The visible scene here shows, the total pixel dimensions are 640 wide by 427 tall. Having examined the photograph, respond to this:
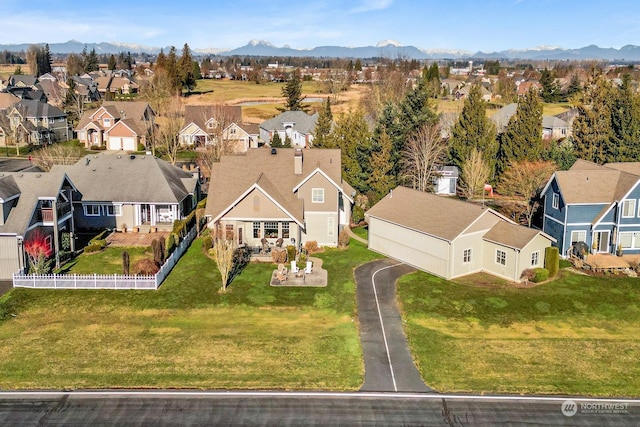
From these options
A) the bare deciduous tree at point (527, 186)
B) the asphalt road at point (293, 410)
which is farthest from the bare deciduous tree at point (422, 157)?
the asphalt road at point (293, 410)

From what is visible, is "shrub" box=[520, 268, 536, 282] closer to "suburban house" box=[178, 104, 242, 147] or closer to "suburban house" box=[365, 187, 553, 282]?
"suburban house" box=[365, 187, 553, 282]

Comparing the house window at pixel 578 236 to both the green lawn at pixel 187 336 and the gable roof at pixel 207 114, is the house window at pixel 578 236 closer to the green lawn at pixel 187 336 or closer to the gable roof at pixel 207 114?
the green lawn at pixel 187 336

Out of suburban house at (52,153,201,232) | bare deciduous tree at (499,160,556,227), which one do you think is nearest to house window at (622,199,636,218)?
bare deciduous tree at (499,160,556,227)

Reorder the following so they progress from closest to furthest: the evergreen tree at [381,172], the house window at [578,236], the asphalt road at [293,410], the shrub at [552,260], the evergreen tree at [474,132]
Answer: the asphalt road at [293,410] → the shrub at [552,260] → the house window at [578,236] → the evergreen tree at [381,172] → the evergreen tree at [474,132]

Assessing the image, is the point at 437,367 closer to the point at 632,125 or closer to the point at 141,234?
the point at 141,234

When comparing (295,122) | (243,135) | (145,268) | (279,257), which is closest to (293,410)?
(145,268)

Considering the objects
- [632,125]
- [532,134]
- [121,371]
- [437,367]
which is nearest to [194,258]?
[121,371]
